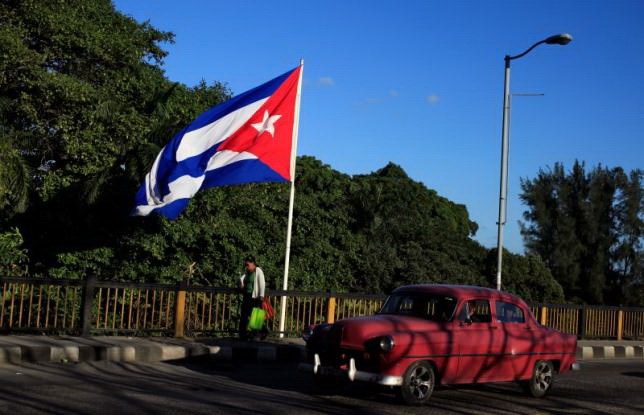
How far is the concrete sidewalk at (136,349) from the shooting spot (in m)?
12.3

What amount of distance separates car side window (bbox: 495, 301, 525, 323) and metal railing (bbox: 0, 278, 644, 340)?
6.24 metres

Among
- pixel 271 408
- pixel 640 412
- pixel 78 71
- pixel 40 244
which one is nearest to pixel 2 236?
pixel 40 244

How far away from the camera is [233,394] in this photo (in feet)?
32.0

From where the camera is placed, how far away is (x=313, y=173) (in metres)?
39.7

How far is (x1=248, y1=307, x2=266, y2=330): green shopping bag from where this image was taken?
15.4 meters

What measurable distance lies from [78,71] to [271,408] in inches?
592

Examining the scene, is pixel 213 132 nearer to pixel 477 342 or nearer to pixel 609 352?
pixel 477 342

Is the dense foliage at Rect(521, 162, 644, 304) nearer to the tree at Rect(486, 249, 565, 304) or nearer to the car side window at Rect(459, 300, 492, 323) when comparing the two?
the tree at Rect(486, 249, 565, 304)

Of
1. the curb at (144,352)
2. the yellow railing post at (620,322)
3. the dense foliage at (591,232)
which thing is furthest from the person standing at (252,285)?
the dense foliage at (591,232)

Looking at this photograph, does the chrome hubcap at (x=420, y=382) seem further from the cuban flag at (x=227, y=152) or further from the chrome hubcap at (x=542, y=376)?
the cuban flag at (x=227, y=152)

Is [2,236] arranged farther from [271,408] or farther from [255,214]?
[271,408]

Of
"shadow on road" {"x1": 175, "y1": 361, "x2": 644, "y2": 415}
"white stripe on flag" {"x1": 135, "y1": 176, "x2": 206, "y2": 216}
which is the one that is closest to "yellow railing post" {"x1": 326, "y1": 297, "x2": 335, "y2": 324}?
"white stripe on flag" {"x1": 135, "y1": 176, "x2": 206, "y2": 216}

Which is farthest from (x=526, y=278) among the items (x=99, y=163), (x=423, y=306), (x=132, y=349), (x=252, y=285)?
(x=423, y=306)

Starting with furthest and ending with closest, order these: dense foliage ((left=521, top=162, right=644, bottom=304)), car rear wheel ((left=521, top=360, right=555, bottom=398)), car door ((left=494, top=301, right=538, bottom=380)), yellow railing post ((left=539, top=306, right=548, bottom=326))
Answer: dense foliage ((left=521, top=162, right=644, bottom=304))
yellow railing post ((left=539, top=306, right=548, bottom=326))
car rear wheel ((left=521, top=360, right=555, bottom=398))
car door ((left=494, top=301, right=538, bottom=380))
